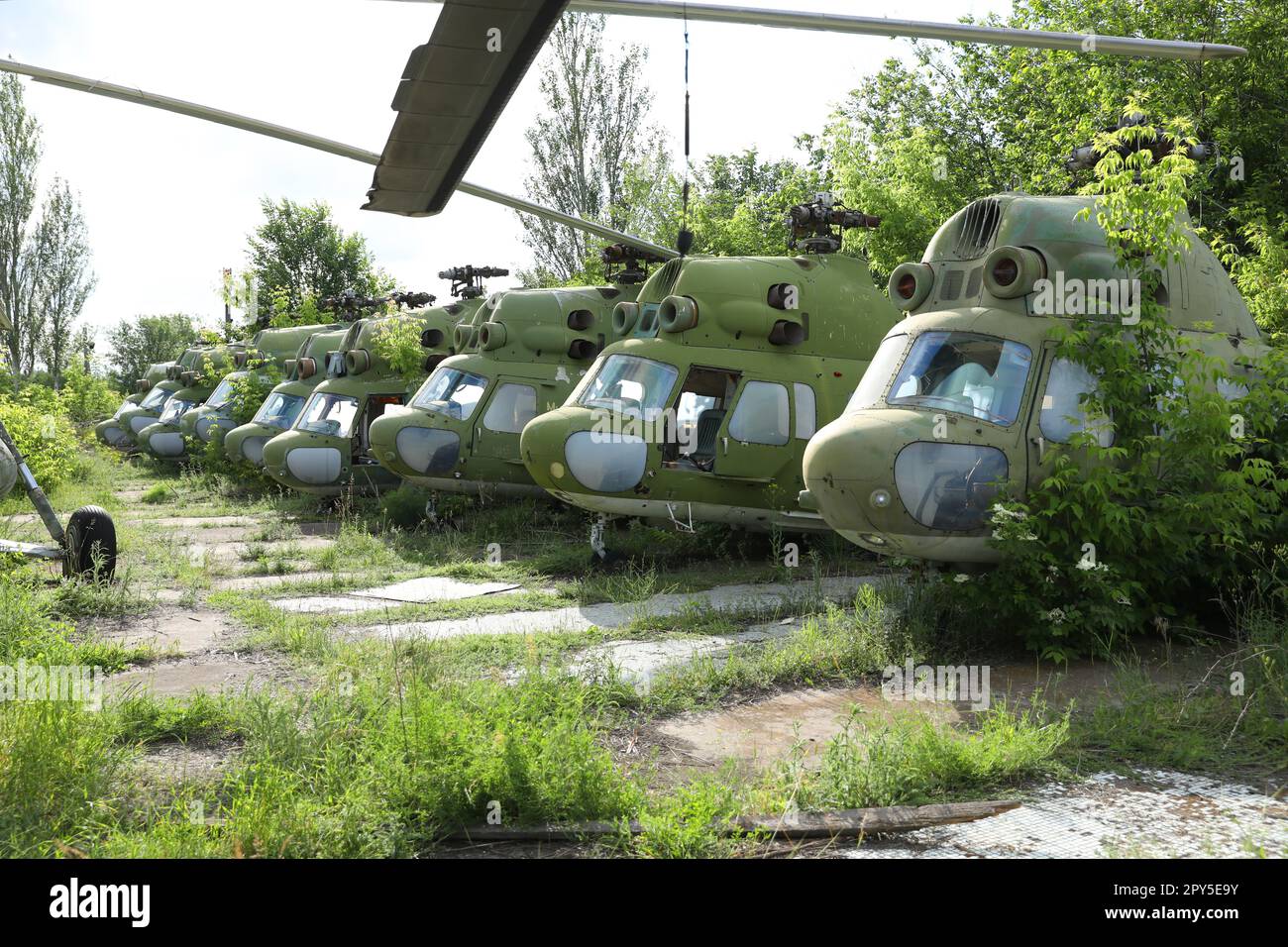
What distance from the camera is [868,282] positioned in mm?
12117

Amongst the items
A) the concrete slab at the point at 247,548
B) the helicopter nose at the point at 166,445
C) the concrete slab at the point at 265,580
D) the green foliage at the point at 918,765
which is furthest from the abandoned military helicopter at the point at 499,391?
the helicopter nose at the point at 166,445

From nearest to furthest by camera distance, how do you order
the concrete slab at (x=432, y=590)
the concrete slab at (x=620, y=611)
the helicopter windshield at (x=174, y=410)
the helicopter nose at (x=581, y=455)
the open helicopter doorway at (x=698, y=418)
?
the concrete slab at (x=620, y=611), the concrete slab at (x=432, y=590), the helicopter nose at (x=581, y=455), the open helicopter doorway at (x=698, y=418), the helicopter windshield at (x=174, y=410)

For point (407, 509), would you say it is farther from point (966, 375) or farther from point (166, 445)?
point (166, 445)

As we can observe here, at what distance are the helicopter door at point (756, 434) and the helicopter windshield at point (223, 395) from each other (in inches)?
597

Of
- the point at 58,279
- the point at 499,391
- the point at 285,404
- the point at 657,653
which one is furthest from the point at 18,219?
the point at 657,653

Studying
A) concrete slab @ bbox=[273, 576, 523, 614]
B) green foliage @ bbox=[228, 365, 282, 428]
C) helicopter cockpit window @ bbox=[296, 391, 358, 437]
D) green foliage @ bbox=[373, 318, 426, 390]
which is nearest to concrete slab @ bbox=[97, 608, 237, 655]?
concrete slab @ bbox=[273, 576, 523, 614]

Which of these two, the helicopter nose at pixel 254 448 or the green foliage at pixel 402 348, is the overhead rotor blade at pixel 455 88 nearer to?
the green foliage at pixel 402 348

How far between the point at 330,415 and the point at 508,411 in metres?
4.27

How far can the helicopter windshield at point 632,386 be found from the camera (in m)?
11.0

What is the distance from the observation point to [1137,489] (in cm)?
707

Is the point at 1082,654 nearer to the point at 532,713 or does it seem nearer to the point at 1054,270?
the point at 1054,270

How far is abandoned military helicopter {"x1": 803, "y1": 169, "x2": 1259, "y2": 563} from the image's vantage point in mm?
7160

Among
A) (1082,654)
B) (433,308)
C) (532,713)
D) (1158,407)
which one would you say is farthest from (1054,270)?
(433,308)

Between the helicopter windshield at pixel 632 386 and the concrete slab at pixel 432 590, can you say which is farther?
the helicopter windshield at pixel 632 386
